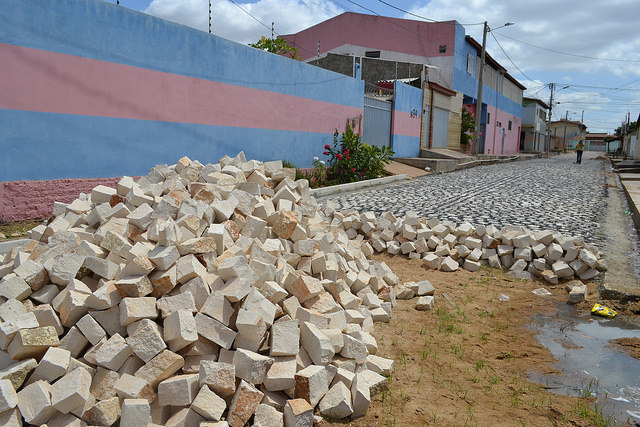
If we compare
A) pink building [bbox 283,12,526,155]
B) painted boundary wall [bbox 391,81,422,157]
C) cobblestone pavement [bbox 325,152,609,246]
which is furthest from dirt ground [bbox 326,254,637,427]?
pink building [bbox 283,12,526,155]

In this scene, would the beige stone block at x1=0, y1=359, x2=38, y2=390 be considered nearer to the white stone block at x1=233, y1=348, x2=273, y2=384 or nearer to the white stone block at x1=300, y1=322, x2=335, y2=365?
the white stone block at x1=233, y1=348, x2=273, y2=384

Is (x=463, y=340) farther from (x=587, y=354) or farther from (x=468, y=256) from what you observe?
(x=468, y=256)

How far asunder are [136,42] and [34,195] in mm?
3270

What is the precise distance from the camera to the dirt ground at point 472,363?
287 centimetres

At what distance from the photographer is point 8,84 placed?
21.9ft

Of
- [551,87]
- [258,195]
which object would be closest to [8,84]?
[258,195]

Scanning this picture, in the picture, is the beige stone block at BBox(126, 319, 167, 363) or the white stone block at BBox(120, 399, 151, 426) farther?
the beige stone block at BBox(126, 319, 167, 363)

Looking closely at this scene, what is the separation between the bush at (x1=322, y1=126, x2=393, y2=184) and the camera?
13812mm

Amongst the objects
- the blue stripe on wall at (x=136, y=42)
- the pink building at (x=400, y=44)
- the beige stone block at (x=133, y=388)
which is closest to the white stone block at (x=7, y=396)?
the beige stone block at (x=133, y=388)

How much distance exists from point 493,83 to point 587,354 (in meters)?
37.0

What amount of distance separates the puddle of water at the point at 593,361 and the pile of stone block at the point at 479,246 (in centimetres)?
98

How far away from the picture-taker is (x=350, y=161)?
13.9 meters

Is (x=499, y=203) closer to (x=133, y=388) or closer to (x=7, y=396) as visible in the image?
(x=133, y=388)

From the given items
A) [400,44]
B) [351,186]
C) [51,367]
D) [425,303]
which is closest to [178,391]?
[51,367]
